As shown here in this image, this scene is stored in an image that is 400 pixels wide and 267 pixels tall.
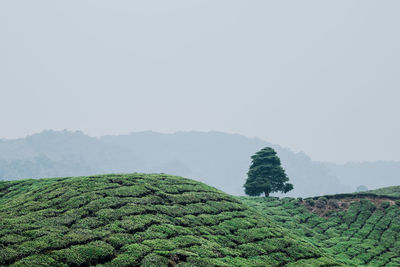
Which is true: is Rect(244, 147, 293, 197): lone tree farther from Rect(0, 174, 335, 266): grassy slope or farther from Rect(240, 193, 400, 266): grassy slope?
Rect(0, 174, 335, 266): grassy slope

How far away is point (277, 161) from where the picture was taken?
178ft

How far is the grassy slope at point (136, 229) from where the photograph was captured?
16.5 meters

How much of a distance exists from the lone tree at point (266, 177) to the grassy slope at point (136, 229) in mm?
22732

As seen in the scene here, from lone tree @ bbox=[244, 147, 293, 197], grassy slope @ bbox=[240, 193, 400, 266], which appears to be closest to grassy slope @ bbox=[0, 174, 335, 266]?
grassy slope @ bbox=[240, 193, 400, 266]

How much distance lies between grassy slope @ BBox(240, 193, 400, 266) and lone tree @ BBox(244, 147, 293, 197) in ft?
18.6

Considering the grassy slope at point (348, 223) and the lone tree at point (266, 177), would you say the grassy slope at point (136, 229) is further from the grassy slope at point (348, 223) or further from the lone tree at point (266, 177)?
the lone tree at point (266, 177)

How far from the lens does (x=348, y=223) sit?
37.7 m

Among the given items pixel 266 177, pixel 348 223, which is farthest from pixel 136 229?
pixel 266 177

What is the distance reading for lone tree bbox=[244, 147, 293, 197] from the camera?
52500 mm

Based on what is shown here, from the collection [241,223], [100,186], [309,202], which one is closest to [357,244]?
[309,202]

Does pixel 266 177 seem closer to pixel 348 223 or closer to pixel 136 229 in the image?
pixel 348 223

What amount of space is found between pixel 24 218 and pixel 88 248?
644 cm

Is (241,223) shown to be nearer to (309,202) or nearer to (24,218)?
(24,218)

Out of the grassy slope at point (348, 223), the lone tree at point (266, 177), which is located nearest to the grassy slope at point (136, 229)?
the grassy slope at point (348, 223)
